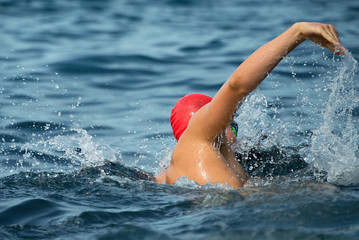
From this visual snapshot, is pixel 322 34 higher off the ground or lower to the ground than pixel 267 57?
higher

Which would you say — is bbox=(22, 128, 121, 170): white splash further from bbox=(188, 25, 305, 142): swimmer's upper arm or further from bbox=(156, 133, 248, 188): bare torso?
bbox=(188, 25, 305, 142): swimmer's upper arm

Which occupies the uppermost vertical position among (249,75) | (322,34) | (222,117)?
(322,34)

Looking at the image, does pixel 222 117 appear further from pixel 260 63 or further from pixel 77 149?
pixel 77 149

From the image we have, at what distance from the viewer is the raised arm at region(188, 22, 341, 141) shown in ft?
11.0

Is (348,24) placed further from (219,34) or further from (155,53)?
(155,53)

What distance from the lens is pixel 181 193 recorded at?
4.00 metres

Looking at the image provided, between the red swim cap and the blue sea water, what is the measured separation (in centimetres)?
46

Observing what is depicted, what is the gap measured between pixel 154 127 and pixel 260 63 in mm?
3865

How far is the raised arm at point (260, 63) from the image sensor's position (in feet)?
11.0

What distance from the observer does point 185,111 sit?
165 inches

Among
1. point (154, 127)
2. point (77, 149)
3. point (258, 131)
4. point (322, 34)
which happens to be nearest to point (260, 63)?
point (322, 34)

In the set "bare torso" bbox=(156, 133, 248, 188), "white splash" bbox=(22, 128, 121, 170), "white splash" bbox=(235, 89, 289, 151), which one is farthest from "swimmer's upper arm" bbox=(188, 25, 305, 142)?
"white splash" bbox=(22, 128, 121, 170)

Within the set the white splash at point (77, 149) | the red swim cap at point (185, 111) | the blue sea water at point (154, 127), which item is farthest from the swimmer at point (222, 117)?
the white splash at point (77, 149)

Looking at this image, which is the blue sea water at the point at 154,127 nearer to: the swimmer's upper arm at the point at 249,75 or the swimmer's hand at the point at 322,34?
the swimmer's hand at the point at 322,34
